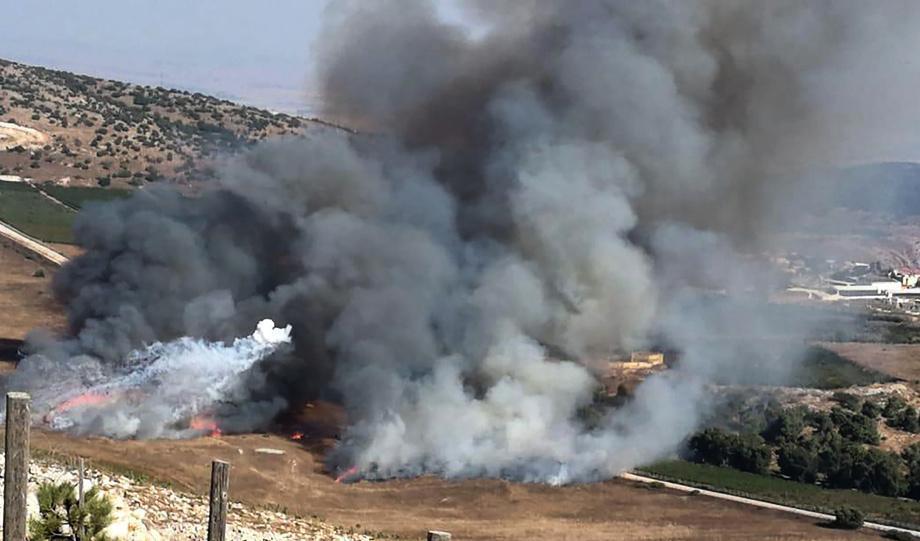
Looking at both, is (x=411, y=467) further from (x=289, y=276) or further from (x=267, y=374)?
(x=289, y=276)

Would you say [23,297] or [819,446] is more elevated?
[23,297]

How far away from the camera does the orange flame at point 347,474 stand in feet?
116

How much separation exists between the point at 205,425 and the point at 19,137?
210 feet

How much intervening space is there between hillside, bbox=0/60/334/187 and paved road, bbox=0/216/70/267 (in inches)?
495

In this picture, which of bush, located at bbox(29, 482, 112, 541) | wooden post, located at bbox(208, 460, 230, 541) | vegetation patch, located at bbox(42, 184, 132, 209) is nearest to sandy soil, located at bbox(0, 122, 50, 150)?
vegetation patch, located at bbox(42, 184, 132, 209)

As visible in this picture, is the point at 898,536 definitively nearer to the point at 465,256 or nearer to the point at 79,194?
the point at 465,256

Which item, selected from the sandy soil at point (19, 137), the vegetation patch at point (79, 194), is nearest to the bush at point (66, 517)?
the vegetation patch at point (79, 194)

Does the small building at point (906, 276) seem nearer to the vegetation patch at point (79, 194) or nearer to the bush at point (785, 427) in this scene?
the bush at point (785, 427)

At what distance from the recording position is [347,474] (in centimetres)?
3559

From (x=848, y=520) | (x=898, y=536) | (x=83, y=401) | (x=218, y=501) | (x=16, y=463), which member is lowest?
(x=898, y=536)

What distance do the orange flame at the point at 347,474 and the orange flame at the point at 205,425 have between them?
15.5 ft

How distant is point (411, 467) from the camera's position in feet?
119

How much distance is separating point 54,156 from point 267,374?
59460 mm

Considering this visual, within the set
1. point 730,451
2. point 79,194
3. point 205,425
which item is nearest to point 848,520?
point 730,451
